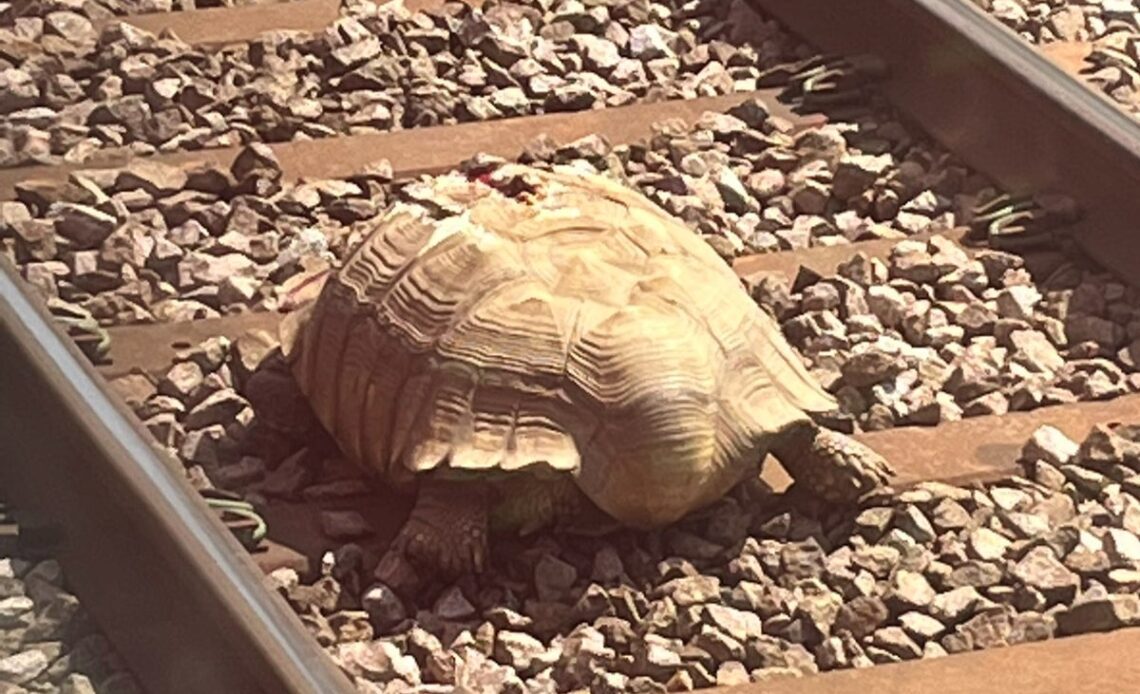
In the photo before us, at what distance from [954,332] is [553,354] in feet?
4.03

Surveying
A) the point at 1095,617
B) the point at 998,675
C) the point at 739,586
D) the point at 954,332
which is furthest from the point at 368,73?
the point at 998,675

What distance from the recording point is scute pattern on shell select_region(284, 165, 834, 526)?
14.8ft

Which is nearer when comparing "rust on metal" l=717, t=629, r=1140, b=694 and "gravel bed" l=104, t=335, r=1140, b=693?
"rust on metal" l=717, t=629, r=1140, b=694

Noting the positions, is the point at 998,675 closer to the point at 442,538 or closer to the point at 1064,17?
the point at 442,538

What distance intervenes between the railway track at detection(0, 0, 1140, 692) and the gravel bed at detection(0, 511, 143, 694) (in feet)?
0.14

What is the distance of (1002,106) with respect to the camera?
614 cm

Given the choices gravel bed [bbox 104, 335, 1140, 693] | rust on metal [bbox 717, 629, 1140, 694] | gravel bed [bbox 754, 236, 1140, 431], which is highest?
rust on metal [bbox 717, 629, 1140, 694]

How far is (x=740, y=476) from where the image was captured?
4.68 metres

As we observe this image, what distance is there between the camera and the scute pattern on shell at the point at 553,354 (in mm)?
4520

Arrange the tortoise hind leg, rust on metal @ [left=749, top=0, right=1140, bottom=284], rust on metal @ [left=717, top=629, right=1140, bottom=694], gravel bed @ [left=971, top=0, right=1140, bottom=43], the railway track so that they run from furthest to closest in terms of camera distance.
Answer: gravel bed @ [left=971, top=0, right=1140, bottom=43] < rust on metal @ [left=749, top=0, right=1140, bottom=284] < the tortoise hind leg < the railway track < rust on metal @ [left=717, top=629, right=1140, bottom=694]

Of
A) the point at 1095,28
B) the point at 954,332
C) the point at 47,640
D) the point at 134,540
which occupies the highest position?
the point at 134,540

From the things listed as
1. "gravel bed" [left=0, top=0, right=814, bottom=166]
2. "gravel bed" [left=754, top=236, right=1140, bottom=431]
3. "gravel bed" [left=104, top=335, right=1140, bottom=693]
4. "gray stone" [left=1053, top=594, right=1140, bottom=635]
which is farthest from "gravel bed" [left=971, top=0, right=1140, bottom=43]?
"gray stone" [left=1053, top=594, right=1140, bottom=635]

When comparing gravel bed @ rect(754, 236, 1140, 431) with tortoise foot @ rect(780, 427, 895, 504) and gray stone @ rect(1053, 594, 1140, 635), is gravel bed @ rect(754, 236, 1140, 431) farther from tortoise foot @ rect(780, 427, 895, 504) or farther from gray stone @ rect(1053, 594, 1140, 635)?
gray stone @ rect(1053, 594, 1140, 635)

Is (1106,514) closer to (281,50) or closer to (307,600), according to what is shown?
(307,600)
